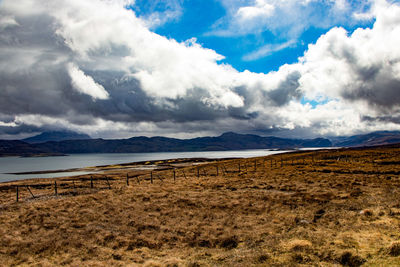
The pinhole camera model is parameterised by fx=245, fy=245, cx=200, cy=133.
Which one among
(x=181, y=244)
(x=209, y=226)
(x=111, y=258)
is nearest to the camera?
(x=111, y=258)

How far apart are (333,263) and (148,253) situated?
11068 mm

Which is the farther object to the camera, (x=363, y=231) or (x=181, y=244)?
(x=181, y=244)

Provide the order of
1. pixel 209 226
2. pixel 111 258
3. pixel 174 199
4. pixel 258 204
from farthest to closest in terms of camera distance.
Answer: pixel 174 199
pixel 258 204
pixel 209 226
pixel 111 258

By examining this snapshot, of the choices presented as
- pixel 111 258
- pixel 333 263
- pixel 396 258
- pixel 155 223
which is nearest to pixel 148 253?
pixel 111 258

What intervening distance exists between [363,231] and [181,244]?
1245 centimetres

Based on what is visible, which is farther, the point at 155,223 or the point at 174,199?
the point at 174,199

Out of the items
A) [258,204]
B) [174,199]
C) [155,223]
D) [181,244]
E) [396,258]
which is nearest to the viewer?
[396,258]

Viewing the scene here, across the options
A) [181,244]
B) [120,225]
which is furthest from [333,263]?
[120,225]

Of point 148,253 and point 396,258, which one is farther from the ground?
point 396,258

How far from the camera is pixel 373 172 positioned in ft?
149

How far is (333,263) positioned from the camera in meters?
12.3

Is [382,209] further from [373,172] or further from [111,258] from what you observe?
[373,172]

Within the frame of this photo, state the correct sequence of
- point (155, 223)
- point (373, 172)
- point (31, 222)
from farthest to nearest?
1. point (373, 172)
2. point (31, 222)
3. point (155, 223)

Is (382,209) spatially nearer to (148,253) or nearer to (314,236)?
(314,236)
